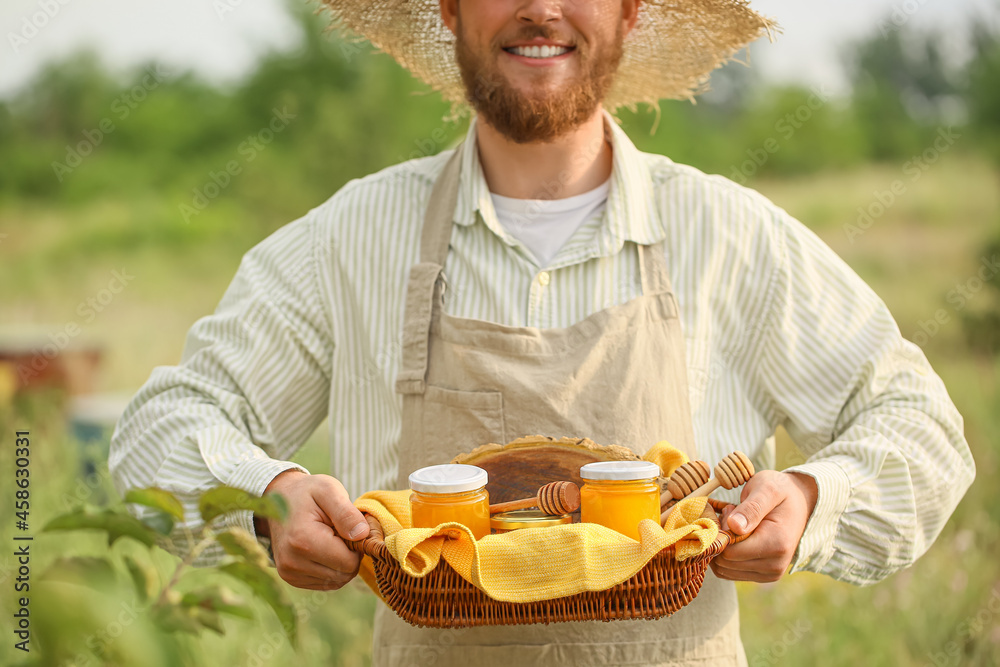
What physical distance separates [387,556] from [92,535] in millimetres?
2112

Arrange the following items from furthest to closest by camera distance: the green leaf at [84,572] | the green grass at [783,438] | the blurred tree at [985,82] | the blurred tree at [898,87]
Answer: the blurred tree at [898,87], the blurred tree at [985,82], the green grass at [783,438], the green leaf at [84,572]

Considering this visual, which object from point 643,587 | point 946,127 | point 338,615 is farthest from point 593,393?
point 946,127

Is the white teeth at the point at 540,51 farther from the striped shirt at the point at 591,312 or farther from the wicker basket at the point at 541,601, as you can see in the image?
the wicker basket at the point at 541,601

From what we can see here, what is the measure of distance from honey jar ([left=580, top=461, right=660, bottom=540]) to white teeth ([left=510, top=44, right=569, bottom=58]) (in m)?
0.87

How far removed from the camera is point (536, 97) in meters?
1.77

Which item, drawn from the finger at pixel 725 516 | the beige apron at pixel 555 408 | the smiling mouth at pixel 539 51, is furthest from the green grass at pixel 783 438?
the smiling mouth at pixel 539 51

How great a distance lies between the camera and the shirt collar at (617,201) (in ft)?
5.87

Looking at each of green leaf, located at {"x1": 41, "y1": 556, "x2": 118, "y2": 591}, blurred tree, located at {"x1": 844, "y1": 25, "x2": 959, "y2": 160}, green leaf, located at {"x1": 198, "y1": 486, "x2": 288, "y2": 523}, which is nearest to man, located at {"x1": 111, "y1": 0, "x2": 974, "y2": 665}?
green leaf, located at {"x1": 198, "y1": 486, "x2": 288, "y2": 523}

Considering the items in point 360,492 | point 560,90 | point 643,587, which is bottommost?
point 360,492

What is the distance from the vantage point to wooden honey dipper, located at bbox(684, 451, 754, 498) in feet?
4.52

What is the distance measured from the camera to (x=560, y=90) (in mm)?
1782

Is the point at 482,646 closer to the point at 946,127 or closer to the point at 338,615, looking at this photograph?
the point at 338,615

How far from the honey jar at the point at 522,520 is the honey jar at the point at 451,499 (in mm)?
24

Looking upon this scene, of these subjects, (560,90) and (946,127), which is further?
(946,127)
